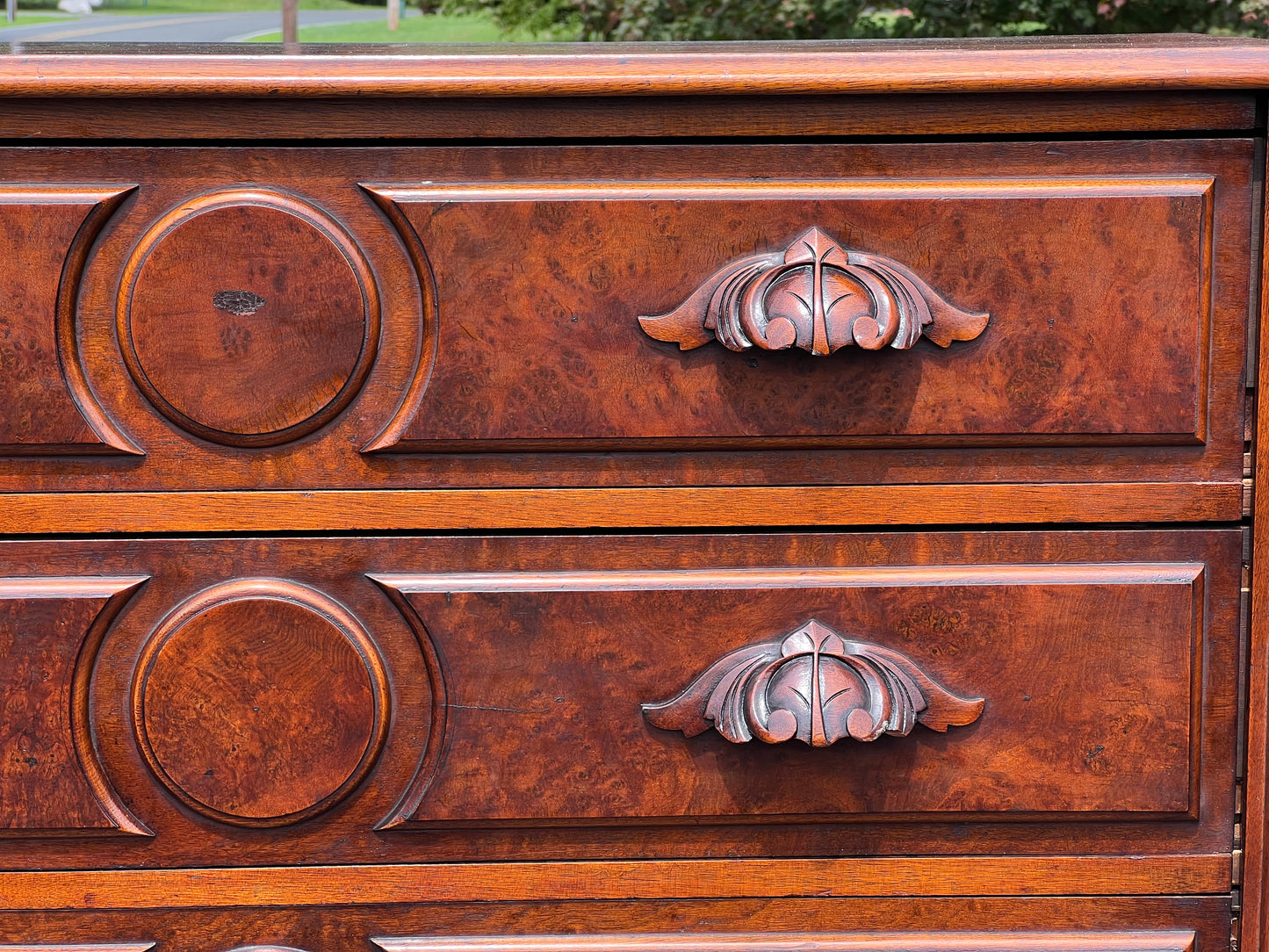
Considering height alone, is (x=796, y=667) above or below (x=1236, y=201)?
below

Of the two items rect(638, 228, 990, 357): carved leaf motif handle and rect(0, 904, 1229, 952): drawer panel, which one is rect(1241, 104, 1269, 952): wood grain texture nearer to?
rect(0, 904, 1229, 952): drawer panel

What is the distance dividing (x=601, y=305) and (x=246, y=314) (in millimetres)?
190

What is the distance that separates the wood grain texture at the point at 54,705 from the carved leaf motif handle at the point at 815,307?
349mm

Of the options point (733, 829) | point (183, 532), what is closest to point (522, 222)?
point (183, 532)

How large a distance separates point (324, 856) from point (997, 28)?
1.69 meters

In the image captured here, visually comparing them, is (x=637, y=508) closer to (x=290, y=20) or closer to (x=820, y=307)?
(x=820, y=307)

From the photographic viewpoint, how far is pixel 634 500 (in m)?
0.62

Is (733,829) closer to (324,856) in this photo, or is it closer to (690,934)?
(690,934)

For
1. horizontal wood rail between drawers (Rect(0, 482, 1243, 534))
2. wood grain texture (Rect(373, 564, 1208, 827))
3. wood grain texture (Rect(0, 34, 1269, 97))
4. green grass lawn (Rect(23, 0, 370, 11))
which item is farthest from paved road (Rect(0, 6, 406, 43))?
wood grain texture (Rect(373, 564, 1208, 827))

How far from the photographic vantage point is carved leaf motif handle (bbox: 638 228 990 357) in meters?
0.57

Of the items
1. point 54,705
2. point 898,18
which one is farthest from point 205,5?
point 898,18

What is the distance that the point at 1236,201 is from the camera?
23.2 inches

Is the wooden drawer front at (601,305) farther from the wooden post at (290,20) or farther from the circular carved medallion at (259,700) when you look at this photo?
the wooden post at (290,20)

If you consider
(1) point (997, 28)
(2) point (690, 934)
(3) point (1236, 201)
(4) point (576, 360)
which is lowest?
(2) point (690, 934)
